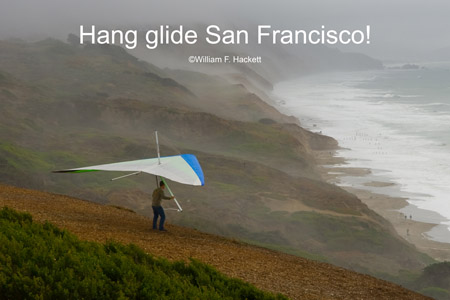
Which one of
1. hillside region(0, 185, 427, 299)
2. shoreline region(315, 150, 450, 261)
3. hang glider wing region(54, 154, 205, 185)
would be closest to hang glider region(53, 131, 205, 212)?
hang glider wing region(54, 154, 205, 185)

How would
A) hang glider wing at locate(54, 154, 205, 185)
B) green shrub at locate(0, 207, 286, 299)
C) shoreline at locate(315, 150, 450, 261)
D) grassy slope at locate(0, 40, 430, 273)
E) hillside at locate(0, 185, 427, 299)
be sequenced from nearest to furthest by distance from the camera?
green shrub at locate(0, 207, 286, 299) → hillside at locate(0, 185, 427, 299) → hang glider wing at locate(54, 154, 205, 185) → grassy slope at locate(0, 40, 430, 273) → shoreline at locate(315, 150, 450, 261)

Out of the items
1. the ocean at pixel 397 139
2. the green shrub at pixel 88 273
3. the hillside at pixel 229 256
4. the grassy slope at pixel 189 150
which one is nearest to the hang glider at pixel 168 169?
the hillside at pixel 229 256

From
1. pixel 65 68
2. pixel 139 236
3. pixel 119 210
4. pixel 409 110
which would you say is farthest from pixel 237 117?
pixel 139 236

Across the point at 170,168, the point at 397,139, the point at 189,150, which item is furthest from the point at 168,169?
the point at 397,139

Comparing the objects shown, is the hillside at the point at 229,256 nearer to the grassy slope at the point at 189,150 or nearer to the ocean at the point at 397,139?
the grassy slope at the point at 189,150

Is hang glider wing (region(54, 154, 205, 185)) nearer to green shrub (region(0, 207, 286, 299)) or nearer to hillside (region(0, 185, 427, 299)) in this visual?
hillside (region(0, 185, 427, 299))

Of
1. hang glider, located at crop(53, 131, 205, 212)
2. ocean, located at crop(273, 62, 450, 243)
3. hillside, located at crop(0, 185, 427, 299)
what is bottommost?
hillside, located at crop(0, 185, 427, 299)
